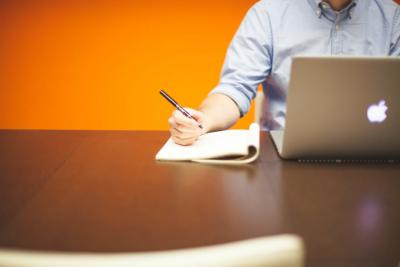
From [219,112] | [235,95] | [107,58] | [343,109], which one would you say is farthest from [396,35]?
[107,58]

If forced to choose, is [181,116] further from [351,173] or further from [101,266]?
[101,266]

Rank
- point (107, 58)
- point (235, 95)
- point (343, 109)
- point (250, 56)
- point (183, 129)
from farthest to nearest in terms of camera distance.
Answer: point (107, 58) < point (250, 56) < point (235, 95) < point (183, 129) < point (343, 109)

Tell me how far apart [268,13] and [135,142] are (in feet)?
2.82

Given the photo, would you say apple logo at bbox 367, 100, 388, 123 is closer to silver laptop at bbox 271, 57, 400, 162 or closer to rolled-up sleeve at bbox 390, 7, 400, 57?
silver laptop at bbox 271, 57, 400, 162

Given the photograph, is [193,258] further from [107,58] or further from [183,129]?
[107,58]

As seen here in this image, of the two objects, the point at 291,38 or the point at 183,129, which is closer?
the point at 183,129

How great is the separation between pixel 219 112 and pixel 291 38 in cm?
51

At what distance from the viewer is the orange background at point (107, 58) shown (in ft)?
8.79

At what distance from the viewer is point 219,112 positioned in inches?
53.3

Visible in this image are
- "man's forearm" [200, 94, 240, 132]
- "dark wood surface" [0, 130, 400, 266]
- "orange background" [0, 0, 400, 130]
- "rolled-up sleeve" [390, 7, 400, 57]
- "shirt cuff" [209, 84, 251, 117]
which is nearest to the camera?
"dark wood surface" [0, 130, 400, 266]

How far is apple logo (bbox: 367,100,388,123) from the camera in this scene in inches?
34.7

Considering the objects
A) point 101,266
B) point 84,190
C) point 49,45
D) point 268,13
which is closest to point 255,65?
point 268,13

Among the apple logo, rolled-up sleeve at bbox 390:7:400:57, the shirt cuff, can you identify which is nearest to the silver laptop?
the apple logo

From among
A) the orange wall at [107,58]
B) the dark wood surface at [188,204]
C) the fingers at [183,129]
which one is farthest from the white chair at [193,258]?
the orange wall at [107,58]
